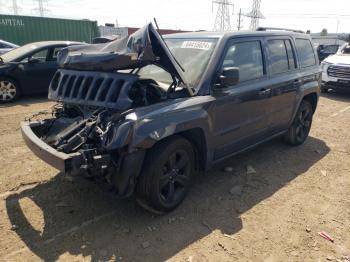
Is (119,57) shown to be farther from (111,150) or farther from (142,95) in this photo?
(111,150)

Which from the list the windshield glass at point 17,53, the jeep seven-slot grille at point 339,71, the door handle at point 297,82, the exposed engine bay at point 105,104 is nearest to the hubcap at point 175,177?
the exposed engine bay at point 105,104

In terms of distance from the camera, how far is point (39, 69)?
9.18 m

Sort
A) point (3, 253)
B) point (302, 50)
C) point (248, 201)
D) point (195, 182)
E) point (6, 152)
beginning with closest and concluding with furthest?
point (3, 253)
point (248, 201)
point (195, 182)
point (6, 152)
point (302, 50)

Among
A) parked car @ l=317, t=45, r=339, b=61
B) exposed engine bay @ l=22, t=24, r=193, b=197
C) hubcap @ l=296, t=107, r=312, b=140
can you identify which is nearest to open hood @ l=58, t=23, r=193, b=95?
exposed engine bay @ l=22, t=24, r=193, b=197

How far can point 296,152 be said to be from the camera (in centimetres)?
584

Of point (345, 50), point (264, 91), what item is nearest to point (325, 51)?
point (345, 50)

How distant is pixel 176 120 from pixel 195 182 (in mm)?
1339

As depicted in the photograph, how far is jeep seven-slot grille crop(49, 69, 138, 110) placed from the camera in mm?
3447

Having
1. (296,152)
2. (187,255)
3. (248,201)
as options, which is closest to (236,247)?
(187,255)

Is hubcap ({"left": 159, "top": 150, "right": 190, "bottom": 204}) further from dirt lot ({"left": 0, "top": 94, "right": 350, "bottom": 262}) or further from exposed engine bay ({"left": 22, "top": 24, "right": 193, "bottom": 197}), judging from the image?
exposed engine bay ({"left": 22, "top": 24, "right": 193, "bottom": 197})

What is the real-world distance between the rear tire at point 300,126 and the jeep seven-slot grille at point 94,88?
3.39m

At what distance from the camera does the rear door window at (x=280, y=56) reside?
195 inches

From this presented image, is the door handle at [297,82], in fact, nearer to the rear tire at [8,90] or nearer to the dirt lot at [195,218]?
the dirt lot at [195,218]

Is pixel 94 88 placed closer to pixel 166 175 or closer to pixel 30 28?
pixel 166 175
